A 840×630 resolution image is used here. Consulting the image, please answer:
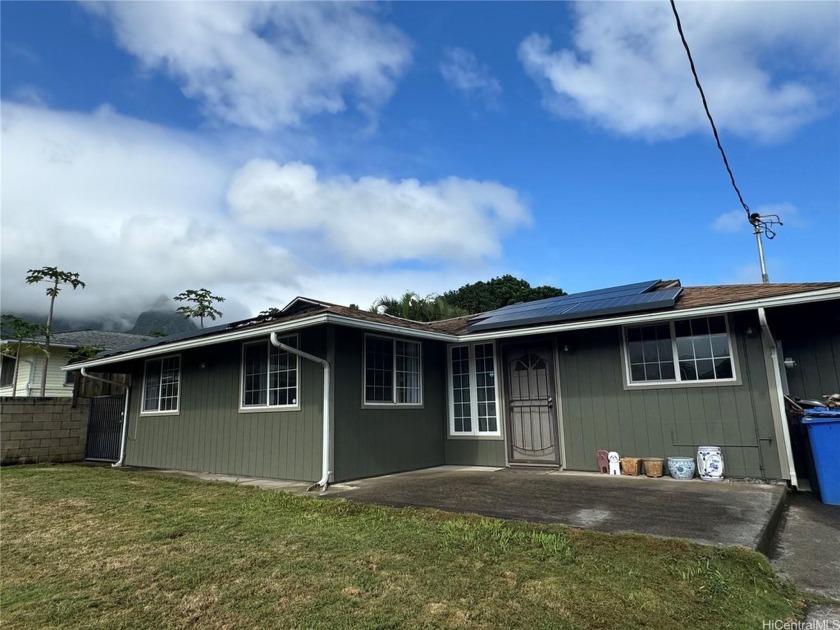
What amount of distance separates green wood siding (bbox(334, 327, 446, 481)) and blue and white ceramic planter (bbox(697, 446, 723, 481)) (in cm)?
424

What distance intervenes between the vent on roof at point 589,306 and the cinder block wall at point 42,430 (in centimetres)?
1003

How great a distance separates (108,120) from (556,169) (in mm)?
9770

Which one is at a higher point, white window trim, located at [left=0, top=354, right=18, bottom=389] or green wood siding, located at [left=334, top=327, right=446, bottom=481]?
white window trim, located at [left=0, top=354, right=18, bottom=389]

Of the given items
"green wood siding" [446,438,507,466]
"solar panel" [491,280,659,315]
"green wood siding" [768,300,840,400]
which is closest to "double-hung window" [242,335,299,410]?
"green wood siding" [446,438,507,466]

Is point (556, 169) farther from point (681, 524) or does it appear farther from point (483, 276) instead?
point (483, 276)

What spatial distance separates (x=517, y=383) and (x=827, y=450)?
13.8ft

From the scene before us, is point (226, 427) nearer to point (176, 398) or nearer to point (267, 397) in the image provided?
point (267, 397)

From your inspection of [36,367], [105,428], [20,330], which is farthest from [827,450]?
[36,367]

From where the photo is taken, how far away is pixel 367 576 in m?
3.22

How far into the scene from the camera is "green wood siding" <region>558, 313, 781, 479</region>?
6414 millimetres

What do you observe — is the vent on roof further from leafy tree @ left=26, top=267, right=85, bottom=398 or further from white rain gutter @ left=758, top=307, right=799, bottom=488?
leafy tree @ left=26, top=267, right=85, bottom=398

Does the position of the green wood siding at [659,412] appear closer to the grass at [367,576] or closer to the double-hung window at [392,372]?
the double-hung window at [392,372]

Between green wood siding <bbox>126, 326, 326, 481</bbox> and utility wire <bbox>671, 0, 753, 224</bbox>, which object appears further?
green wood siding <bbox>126, 326, 326, 481</bbox>

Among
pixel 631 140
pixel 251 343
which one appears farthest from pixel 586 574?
pixel 631 140
